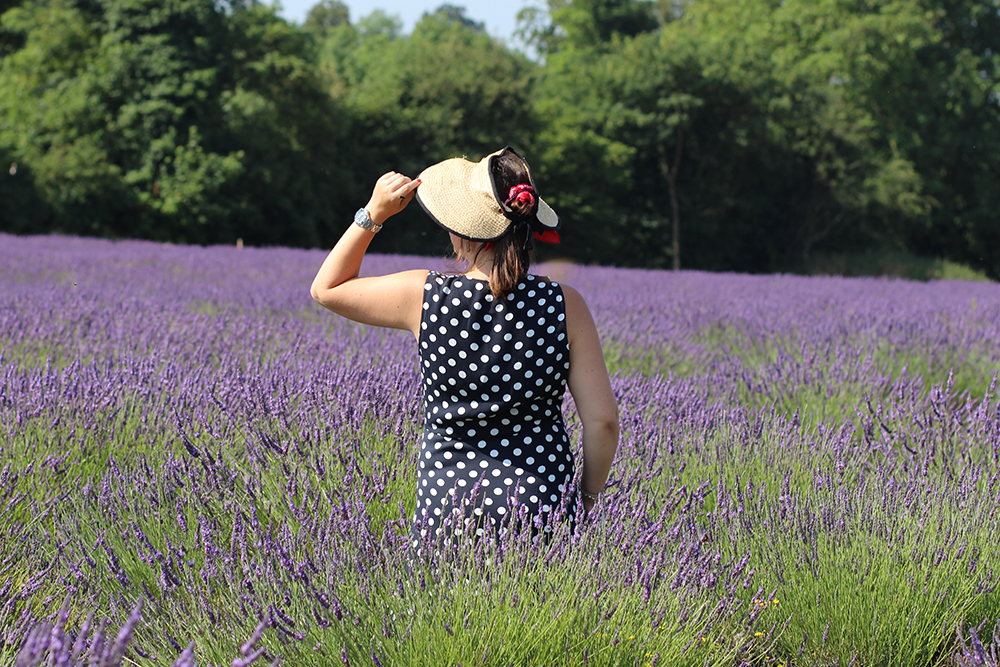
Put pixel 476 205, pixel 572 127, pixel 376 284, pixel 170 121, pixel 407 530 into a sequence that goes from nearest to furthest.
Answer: pixel 476 205 < pixel 376 284 < pixel 407 530 < pixel 170 121 < pixel 572 127

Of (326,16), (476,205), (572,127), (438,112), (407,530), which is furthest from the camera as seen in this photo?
(326,16)

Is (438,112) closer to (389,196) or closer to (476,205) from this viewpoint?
(389,196)

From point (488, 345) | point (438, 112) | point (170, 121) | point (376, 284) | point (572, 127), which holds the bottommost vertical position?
point (488, 345)

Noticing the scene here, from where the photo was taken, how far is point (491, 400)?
1832 mm

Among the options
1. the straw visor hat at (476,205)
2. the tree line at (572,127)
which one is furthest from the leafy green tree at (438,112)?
the straw visor hat at (476,205)

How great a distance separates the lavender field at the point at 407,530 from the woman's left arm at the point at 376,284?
0.33 m

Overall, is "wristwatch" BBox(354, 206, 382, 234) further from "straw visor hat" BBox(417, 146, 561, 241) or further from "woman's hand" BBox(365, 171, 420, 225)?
"straw visor hat" BBox(417, 146, 561, 241)

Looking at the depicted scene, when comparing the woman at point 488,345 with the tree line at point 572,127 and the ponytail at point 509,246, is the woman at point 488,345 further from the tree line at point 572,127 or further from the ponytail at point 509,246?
the tree line at point 572,127

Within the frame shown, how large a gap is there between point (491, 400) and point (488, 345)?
4.6 inches

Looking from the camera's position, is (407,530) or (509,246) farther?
(407,530)

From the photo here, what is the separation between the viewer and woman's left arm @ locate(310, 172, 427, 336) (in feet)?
6.07

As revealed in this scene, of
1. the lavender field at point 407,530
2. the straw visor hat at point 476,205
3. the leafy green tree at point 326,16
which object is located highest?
the leafy green tree at point 326,16

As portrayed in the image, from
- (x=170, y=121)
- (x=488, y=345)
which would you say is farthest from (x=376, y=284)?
(x=170, y=121)

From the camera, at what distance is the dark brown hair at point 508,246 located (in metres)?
1.76
